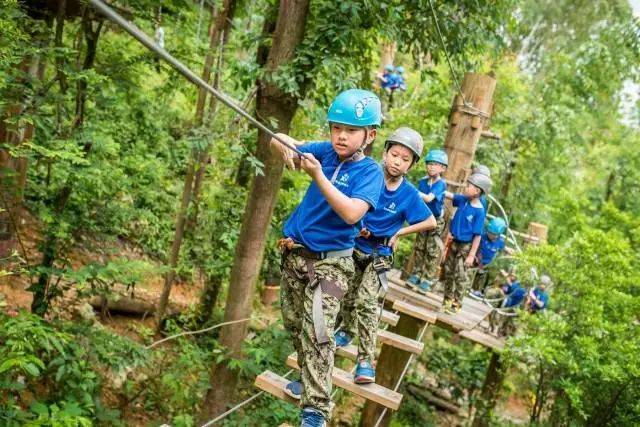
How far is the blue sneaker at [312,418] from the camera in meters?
2.60

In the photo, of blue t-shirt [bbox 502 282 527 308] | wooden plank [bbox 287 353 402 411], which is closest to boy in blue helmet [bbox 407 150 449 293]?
blue t-shirt [bbox 502 282 527 308]

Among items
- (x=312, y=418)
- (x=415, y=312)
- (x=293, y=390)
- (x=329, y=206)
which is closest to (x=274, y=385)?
(x=293, y=390)

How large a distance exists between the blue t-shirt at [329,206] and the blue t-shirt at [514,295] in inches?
208

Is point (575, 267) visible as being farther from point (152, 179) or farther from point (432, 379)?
point (432, 379)

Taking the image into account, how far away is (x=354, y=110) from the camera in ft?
8.00

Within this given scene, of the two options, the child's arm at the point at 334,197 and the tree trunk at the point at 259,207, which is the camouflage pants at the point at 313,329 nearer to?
the child's arm at the point at 334,197

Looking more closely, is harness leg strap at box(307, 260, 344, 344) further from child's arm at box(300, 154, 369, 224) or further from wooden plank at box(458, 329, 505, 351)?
wooden plank at box(458, 329, 505, 351)

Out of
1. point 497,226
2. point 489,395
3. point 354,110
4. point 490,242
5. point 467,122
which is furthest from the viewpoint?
point 489,395

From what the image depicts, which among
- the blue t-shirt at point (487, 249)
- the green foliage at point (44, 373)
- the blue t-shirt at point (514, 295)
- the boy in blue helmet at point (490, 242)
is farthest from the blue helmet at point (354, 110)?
the blue t-shirt at point (514, 295)

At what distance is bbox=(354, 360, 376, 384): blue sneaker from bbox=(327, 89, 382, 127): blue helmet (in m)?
1.59

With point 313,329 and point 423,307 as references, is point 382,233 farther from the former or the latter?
point 423,307

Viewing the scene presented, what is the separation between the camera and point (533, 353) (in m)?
6.07

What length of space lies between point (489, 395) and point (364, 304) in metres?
6.21

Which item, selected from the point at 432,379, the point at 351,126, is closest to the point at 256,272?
the point at 351,126
